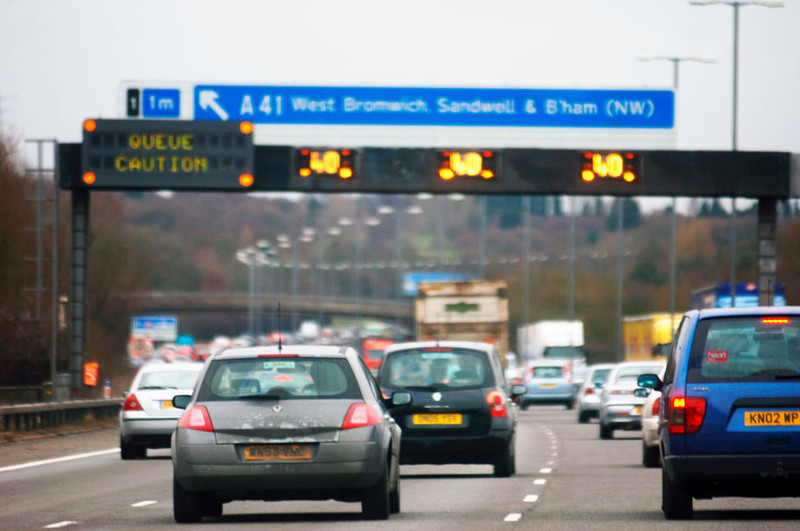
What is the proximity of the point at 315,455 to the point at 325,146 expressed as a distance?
2177 cm

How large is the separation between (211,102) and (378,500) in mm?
23313

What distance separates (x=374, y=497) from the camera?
44.4 ft

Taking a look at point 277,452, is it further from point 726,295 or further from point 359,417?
point 726,295

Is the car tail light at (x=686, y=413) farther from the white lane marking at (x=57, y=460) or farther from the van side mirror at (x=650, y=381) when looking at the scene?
the white lane marking at (x=57, y=460)

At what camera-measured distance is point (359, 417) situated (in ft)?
43.4

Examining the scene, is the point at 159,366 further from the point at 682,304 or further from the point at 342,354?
the point at 682,304

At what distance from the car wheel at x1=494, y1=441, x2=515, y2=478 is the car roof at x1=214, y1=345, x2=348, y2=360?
699 cm

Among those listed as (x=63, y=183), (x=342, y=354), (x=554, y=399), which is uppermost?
(x=63, y=183)

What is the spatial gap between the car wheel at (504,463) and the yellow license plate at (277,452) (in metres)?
7.47

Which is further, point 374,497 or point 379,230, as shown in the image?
point 379,230

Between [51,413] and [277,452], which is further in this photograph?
[51,413]

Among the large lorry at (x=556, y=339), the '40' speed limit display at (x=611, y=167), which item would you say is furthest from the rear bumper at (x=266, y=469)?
the large lorry at (x=556, y=339)

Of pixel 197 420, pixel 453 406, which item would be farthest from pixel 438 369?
pixel 197 420

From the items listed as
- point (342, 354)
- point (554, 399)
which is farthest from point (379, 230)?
point (342, 354)
